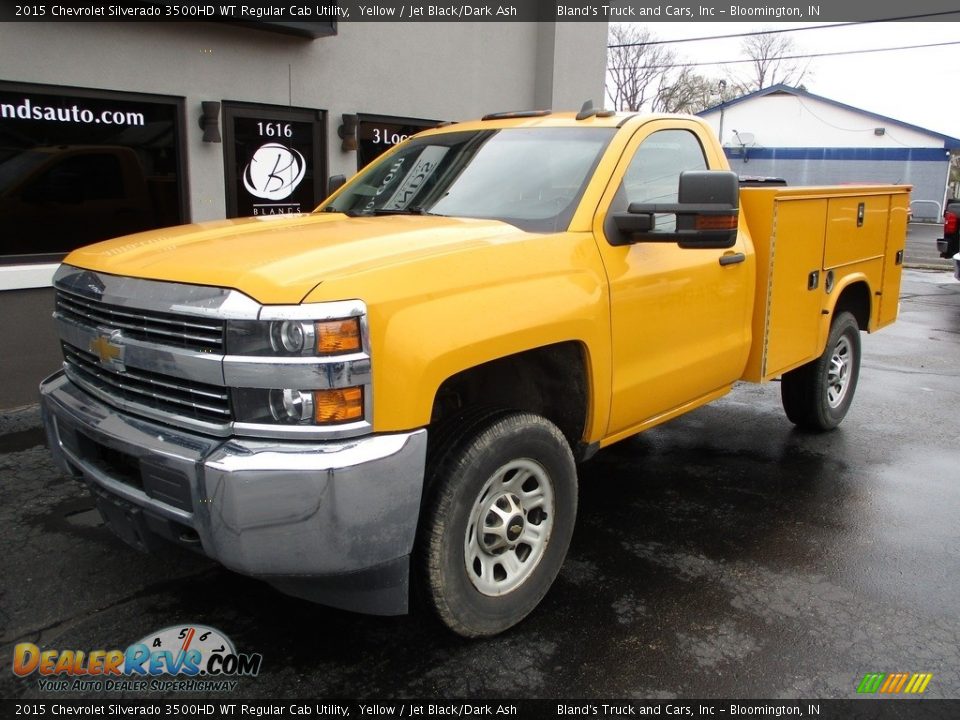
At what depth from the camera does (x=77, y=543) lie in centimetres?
409

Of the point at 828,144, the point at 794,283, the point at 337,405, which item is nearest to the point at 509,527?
the point at 337,405

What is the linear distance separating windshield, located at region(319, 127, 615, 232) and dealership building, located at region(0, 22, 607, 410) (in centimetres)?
317

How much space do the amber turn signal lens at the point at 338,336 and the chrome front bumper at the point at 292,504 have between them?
292mm

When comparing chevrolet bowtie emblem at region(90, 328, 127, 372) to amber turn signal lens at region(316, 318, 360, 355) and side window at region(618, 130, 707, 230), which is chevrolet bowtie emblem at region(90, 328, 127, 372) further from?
side window at region(618, 130, 707, 230)

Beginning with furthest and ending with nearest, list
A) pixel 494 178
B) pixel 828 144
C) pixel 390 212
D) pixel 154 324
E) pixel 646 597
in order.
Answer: pixel 828 144 → pixel 390 212 → pixel 494 178 → pixel 646 597 → pixel 154 324

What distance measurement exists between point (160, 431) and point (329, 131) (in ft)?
20.1

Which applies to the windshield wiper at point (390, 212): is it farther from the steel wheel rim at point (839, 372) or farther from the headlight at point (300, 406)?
the steel wheel rim at point (839, 372)

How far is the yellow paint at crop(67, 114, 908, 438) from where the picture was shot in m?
2.69

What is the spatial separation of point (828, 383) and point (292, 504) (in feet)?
14.9

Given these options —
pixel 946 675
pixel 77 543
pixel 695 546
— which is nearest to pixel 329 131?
pixel 77 543

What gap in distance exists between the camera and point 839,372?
Answer: 19.6 feet

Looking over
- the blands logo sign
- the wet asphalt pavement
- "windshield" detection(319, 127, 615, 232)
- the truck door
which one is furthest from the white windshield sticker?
the blands logo sign

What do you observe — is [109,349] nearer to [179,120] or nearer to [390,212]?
[390,212]
